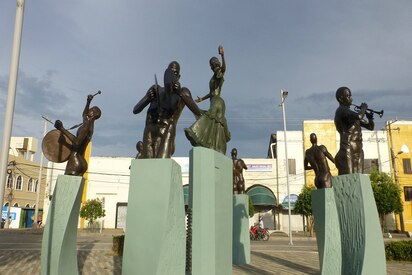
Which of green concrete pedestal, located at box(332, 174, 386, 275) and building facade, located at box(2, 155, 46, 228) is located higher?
building facade, located at box(2, 155, 46, 228)

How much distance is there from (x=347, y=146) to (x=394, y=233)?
27.7m

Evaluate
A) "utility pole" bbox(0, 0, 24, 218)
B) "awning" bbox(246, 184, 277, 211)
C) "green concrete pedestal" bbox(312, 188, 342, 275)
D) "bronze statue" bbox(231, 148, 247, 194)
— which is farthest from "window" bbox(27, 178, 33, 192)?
"green concrete pedestal" bbox(312, 188, 342, 275)

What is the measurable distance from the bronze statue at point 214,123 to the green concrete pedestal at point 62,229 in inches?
89.8

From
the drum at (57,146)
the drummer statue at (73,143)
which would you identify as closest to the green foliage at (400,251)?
the drummer statue at (73,143)

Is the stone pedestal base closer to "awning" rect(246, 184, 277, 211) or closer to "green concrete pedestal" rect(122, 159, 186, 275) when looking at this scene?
"green concrete pedestal" rect(122, 159, 186, 275)

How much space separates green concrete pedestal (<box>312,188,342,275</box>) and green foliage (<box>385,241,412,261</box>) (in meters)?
4.96

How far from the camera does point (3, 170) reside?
19.5 feet

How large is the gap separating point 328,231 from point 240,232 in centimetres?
425

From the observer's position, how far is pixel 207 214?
561 cm

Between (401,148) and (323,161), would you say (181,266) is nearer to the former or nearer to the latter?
(323,161)

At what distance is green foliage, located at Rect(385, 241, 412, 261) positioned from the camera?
11125mm

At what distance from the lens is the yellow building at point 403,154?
31.8 meters

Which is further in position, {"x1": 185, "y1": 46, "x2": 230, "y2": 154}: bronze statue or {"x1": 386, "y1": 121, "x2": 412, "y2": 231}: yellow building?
{"x1": 386, "y1": 121, "x2": 412, "y2": 231}: yellow building

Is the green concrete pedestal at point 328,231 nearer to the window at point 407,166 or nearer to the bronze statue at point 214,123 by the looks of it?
the bronze statue at point 214,123
